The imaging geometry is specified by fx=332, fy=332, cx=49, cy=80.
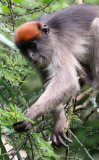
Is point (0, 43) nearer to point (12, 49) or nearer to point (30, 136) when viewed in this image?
point (12, 49)

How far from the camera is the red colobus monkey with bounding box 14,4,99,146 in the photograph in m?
4.13

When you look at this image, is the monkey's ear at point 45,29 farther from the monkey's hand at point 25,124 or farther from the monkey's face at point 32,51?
the monkey's hand at point 25,124

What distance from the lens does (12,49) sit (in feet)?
15.7

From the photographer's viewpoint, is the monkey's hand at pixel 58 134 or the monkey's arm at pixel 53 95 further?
the monkey's hand at pixel 58 134

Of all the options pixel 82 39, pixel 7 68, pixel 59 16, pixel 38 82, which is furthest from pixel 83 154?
pixel 7 68

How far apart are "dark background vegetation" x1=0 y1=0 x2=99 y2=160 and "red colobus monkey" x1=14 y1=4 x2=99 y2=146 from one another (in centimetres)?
16

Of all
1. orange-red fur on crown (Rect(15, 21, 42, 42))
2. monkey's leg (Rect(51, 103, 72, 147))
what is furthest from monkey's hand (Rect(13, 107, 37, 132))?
orange-red fur on crown (Rect(15, 21, 42, 42))

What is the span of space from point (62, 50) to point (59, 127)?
103 centimetres

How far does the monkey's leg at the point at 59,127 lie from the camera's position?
425 cm

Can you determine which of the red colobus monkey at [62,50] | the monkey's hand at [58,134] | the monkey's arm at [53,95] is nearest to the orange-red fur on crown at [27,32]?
the red colobus monkey at [62,50]

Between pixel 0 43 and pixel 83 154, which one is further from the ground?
pixel 0 43

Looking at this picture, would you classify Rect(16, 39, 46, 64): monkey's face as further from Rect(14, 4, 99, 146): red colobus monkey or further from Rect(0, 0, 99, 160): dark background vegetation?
Rect(0, 0, 99, 160): dark background vegetation

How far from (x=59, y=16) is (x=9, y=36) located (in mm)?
875

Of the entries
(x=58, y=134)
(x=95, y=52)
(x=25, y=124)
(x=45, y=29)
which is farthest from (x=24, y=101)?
(x=95, y=52)
